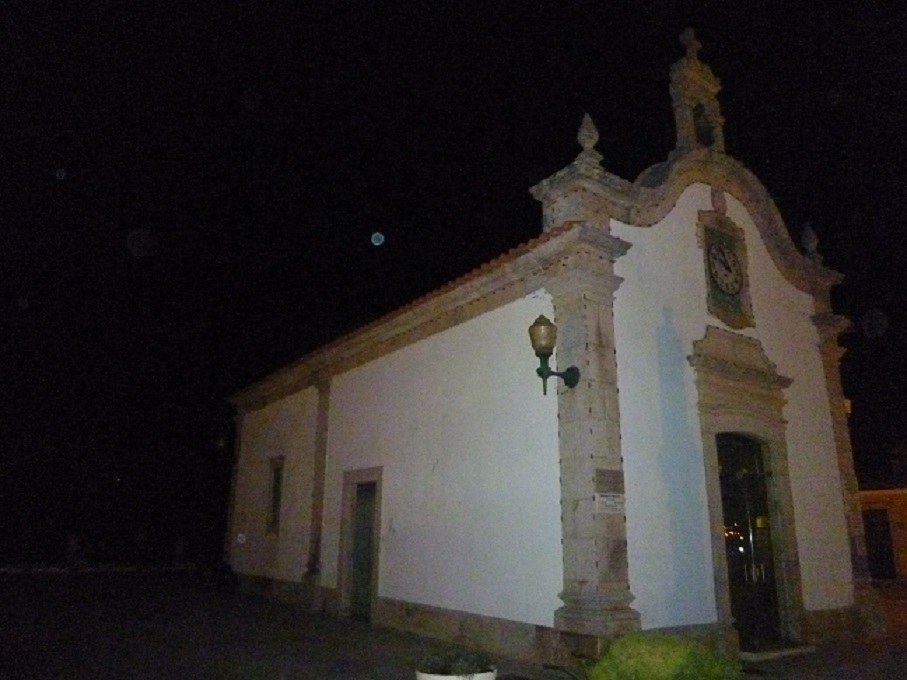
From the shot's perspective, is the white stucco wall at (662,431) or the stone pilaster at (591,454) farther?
the white stucco wall at (662,431)

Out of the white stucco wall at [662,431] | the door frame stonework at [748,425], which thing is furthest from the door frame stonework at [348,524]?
the door frame stonework at [748,425]

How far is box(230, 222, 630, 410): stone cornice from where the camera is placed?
26.2 ft

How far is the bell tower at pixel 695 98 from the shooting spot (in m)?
10.6

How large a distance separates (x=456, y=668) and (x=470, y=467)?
4.09 metres

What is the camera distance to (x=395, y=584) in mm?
10188

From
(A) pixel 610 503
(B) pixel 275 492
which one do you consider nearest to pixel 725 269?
(A) pixel 610 503

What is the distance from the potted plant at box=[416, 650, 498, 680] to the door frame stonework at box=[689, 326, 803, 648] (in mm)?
4278

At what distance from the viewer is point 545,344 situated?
7.41 m

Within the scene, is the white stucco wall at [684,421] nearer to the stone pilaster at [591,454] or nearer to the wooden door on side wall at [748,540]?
the stone pilaster at [591,454]

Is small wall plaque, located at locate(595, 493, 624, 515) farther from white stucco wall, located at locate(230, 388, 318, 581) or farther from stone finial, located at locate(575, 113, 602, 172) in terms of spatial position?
white stucco wall, located at locate(230, 388, 318, 581)

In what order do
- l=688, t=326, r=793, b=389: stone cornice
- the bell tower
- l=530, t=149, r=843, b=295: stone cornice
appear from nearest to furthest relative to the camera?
l=530, t=149, r=843, b=295: stone cornice < l=688, t=326, r=793, b=389: stone cornice < the bell tower

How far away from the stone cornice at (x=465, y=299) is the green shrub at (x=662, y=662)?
14.9 feet

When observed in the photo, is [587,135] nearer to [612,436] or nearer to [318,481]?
[612,436]

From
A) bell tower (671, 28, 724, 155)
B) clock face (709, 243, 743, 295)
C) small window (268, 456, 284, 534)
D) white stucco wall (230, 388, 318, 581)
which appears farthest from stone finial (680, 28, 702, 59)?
small window (268, 456, 284, 534)
